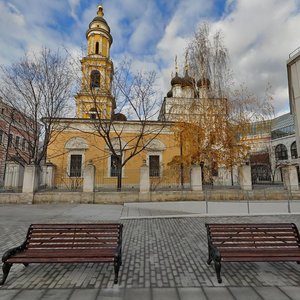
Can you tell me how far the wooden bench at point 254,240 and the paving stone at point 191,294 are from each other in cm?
66

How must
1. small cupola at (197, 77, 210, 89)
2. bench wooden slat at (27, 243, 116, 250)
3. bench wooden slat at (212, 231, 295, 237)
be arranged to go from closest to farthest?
bench wooden slat at (27, 243, 116, 250), bench wooden slat at (212, 231, 295, 237), small cupola at (197, 77, 210, 89)

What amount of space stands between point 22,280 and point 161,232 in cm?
439

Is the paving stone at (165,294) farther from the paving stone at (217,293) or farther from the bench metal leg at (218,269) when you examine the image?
the bench metal leg at (218,269)

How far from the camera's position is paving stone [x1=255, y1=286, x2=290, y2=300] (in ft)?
10.3

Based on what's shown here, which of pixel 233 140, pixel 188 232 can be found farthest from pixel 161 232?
pixel 233 140

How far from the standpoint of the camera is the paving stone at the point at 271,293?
313 cm

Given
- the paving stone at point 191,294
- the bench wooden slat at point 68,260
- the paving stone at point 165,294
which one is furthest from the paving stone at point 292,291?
the bench wooden slat at point 68,260

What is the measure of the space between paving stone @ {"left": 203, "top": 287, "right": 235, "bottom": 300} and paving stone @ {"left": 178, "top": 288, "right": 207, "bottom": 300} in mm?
86

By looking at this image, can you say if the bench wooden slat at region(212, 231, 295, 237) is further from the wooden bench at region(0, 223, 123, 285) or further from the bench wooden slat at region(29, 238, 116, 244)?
the bench wooden slat at region(29, 238, 116, 244)

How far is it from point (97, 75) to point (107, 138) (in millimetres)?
6447

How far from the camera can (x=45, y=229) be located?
13.3ft

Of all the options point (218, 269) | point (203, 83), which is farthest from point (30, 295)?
point (203, 83)

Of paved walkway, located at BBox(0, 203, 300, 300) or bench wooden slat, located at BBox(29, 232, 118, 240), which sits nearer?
paved walkway, located at BBox(0, 203, 300, 300)

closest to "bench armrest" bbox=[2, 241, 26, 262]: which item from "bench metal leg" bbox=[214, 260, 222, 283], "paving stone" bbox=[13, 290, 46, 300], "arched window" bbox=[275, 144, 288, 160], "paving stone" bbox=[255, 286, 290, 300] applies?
"paving stone" bbox=[13, 290, 46, 300]
